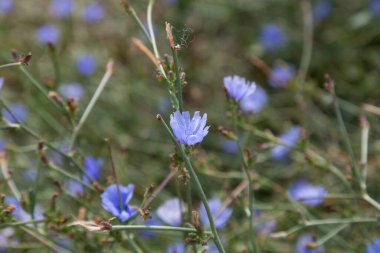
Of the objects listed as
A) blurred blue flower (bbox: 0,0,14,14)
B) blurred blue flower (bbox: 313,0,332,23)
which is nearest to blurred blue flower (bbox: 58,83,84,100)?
blurred blue flower (bbox: 0,0,14,14)

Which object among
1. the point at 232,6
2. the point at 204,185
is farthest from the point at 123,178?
the point at 232,6

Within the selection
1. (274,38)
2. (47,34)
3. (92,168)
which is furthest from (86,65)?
(92,168)

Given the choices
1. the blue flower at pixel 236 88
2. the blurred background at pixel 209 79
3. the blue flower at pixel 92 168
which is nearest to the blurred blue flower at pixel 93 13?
the blurred background at pixel 209 79

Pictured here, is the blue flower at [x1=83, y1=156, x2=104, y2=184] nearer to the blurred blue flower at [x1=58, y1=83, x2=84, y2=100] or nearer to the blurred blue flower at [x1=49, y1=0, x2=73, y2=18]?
the blurred blue flower at [x1=58, y1=83, x2=84, y2=100]

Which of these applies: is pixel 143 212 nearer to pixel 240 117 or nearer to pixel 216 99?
pixel 240 117

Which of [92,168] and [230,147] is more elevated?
[92,168]

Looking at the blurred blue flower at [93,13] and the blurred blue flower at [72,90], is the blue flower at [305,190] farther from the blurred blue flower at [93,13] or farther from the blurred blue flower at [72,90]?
the blurred blue flower at [93,13]

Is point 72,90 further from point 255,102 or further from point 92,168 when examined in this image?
point 92,168
